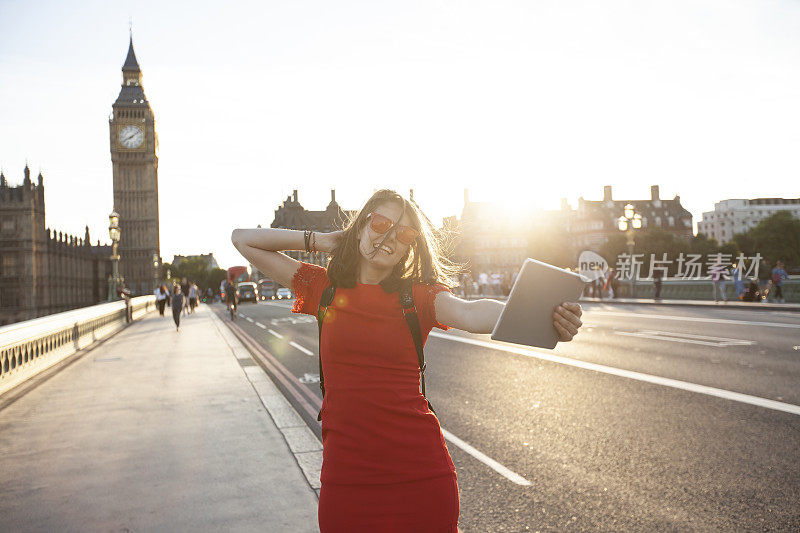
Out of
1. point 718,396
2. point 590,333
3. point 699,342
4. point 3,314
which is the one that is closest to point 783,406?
point 718,396

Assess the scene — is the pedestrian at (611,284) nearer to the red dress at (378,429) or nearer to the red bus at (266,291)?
the red dress at (378,429)

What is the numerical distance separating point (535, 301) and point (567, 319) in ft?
0.40

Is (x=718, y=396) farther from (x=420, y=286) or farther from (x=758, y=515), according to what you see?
(x=420, y=286)

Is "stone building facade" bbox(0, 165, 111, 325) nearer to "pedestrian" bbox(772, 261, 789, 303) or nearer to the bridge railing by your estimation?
the bridge railing

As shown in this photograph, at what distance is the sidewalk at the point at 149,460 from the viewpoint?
4.31 meters

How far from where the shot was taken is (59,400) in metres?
8.59

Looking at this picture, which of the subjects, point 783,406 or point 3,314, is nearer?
point 783,406

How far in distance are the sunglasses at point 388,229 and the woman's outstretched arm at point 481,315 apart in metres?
0.25

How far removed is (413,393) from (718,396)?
7141 mm

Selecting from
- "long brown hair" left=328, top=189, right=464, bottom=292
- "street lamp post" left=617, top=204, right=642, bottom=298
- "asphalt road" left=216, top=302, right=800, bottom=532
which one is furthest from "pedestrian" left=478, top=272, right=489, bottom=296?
"long brown hair" left=328, top=189, right=464, bottom=292

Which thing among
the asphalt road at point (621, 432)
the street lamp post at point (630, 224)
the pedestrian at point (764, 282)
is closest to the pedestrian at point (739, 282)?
the pedestrian at point (764, 282)

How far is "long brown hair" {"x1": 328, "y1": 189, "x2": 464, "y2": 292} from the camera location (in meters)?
2.31

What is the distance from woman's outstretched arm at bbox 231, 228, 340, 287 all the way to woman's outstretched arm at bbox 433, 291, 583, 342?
65cm

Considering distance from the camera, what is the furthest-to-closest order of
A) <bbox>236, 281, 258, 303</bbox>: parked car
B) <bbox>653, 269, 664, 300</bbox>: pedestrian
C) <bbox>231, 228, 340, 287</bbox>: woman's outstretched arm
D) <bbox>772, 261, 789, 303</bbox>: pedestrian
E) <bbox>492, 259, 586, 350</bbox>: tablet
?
<bbox>236, 281, 258, 303</bbox>: parked car, <bbox>653, 269, 664, 300</bbox>: pedestrian, <bbox>772, 261, 789, 303</bbox>: pedestrian, <bbox>231, 228, 340, 287</bbox>: woman's outstretched arm, <bbox>492, 259, 586, 350</bbox>: tablet
